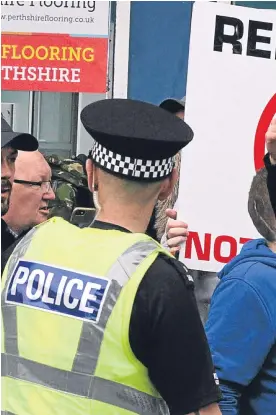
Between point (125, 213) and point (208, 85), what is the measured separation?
1.16 meters

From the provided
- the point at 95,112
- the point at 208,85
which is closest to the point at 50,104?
the point at 208,85

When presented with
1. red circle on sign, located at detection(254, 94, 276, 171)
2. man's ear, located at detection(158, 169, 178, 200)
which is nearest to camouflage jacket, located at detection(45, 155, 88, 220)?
red circle on sign, located at detection(254, 94, 276, 171)

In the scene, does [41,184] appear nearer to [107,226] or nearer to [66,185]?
[66,185]

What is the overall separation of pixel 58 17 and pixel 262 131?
1.81 m

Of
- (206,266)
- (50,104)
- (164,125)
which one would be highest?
(164,125)

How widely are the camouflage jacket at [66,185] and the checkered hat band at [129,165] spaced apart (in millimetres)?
2237

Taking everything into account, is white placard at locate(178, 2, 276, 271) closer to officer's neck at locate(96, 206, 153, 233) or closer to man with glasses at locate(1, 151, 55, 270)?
man with glasses at locate(1, 151, 55, 270)

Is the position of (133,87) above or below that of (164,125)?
below

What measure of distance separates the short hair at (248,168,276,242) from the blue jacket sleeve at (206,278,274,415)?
225 mm

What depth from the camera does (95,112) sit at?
1855mm

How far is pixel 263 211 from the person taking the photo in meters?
2.34

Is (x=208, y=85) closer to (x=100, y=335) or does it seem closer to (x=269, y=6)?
(x=100, y=335)

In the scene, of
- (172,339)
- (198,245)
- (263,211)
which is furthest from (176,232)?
(172,339)

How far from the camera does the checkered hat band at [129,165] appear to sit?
1.79 m
